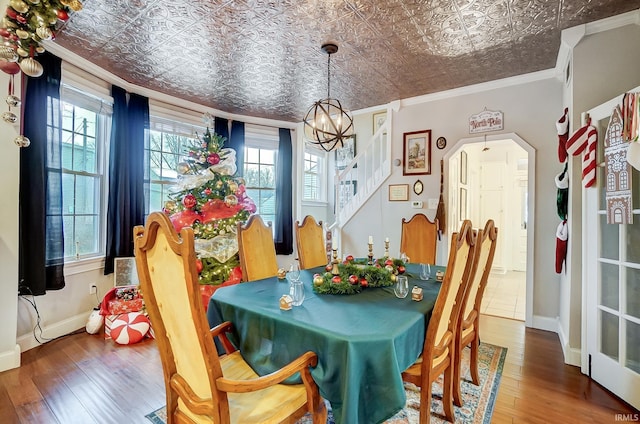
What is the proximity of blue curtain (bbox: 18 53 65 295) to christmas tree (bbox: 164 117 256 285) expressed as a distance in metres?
0.97

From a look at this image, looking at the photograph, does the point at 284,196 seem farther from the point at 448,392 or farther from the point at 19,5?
the point at 448,392

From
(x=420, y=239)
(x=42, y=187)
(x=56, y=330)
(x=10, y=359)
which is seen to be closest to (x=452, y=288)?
(x=420, y=239)

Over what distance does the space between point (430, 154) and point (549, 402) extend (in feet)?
9.20

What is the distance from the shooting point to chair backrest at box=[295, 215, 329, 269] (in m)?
2.80

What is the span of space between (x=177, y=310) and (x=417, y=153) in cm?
366

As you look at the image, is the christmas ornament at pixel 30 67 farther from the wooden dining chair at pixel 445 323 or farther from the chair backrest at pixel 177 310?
the wooden dining chair at pixel 445 323

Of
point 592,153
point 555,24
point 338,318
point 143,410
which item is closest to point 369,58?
point 555,24

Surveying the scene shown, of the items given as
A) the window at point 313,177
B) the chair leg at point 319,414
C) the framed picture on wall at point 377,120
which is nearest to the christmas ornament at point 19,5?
the chair leg at point 319,414

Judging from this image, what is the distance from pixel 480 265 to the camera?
6.08 feet

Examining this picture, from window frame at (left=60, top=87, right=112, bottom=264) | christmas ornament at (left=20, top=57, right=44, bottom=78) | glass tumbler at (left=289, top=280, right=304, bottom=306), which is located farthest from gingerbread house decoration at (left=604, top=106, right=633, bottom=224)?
window frame at (left=60, top=87, right=112, bottom=264)

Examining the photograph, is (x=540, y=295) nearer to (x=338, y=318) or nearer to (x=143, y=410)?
(x=338, y=318)

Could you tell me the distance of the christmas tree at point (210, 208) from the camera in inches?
127

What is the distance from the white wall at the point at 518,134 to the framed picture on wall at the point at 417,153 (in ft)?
0.20

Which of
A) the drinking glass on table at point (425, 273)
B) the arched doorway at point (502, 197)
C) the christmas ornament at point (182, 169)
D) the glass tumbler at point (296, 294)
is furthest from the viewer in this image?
the arched doorway at point (502, 197)
